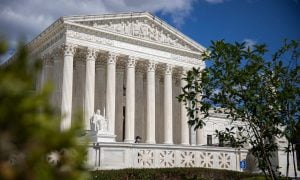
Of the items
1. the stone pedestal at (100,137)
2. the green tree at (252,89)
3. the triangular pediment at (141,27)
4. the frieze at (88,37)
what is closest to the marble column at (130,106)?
the frieze at (88,37)

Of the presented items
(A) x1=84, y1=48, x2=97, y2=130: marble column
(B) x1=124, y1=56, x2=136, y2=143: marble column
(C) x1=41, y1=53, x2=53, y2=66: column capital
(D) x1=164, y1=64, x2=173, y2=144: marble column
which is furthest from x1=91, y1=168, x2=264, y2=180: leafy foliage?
(C) x1=41, y1=53, x2=53, y2=66: column capital

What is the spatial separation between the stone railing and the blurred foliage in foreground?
64.3ft

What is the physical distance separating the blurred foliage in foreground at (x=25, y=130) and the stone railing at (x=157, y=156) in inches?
772

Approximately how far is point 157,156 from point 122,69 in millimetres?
23033

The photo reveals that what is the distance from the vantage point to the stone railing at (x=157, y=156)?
23844mm

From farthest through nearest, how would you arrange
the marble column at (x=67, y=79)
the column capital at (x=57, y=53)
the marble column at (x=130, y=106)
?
the marble column at (x=130, y=106) → the column capital at (x=57, y=53) → the marble column at (x=67, y=79)

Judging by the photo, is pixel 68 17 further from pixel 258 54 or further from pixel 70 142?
pixel 70 142

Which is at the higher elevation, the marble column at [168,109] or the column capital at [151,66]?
the column capital at [151,66]

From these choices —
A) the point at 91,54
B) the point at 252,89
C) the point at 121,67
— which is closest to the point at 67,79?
the point at 91,54

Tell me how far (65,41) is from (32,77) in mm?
38347

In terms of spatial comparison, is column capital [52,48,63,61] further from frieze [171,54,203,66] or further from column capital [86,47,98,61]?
frieze [171,54,203,66]

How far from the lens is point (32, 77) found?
1.98 metres

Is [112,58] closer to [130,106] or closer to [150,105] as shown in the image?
[130,106]

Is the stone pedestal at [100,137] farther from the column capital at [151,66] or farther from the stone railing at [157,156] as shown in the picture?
the column capital at [151,66]
